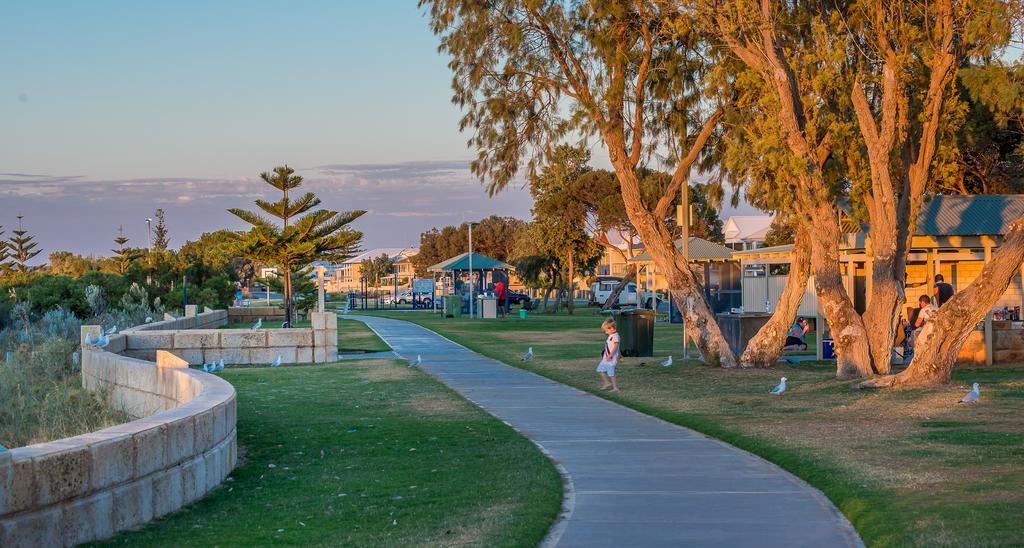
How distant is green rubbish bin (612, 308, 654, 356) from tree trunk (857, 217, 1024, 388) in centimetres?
770

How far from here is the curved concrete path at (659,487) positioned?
7414 millimetres

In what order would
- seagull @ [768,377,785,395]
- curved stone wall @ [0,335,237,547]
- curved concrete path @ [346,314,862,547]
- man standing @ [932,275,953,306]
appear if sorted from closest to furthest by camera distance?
1. curved stone wall @ [0,335,237,547]
2. curved concrete path @ [346,314,862,547]
3. seagull @ [768,377,785,395]
4. man standing @ [932,275,953,306]

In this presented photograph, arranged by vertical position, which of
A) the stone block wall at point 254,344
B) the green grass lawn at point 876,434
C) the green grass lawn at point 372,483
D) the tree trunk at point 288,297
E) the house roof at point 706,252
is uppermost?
the house roof at point 706,252

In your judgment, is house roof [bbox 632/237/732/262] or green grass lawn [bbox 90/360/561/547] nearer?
green grass lawn [bbox 90/360/561/547]

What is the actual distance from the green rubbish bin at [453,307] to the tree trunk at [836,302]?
32.6 meters

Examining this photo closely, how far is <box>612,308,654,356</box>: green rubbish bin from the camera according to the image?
79.9ft

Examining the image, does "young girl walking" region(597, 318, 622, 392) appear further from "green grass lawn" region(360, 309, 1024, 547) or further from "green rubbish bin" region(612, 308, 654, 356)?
"green rubbish bin" region(612, 308, 654, 356)

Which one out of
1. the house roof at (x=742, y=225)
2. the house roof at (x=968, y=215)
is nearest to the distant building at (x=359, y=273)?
the house roof at (x=742, y=225)

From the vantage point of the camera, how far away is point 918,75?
1961 cm

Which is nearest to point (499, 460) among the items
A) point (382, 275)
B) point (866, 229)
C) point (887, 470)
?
point (887, 470)

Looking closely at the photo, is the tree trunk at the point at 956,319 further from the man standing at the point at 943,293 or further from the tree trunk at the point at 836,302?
the man standing at the point at 943,293

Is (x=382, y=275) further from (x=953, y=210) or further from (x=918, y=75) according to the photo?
(x=918, y=75)

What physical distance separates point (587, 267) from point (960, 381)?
144 ft

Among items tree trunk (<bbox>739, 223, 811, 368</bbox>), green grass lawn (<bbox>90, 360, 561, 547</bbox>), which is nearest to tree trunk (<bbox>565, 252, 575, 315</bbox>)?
tree trunk (<bbox>739, 223, 811, 368</bbox>)
